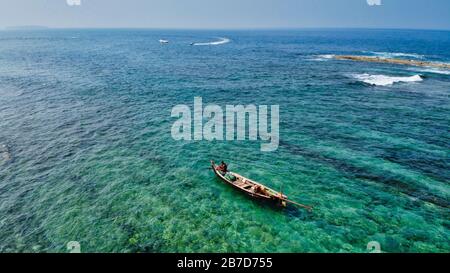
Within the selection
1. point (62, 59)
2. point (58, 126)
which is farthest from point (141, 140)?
point (62, 59)

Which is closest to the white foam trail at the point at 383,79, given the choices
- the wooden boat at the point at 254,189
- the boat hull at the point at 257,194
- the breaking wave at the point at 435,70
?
the breaking wave at the point at 435,70

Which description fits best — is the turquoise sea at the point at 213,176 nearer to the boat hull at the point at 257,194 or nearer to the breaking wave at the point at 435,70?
the boat hull at the point at 257,194

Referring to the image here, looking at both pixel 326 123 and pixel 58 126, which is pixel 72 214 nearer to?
pixel 58 126

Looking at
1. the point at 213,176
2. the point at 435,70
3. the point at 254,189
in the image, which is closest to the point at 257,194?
the point at 254,189

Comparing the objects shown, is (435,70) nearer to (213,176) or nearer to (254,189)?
(213,176)

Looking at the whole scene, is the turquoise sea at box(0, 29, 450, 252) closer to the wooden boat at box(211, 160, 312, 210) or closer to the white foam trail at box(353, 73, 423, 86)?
the wooden boat at box(211, 160, 312, 210)

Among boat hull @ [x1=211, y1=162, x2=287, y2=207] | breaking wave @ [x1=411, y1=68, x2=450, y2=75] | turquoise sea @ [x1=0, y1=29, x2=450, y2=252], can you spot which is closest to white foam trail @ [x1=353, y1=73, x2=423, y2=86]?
turquoise sea @ [x1=0, y1=29, x2=450, y2=252]
